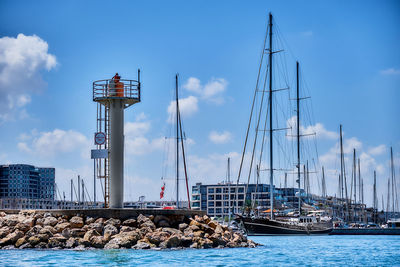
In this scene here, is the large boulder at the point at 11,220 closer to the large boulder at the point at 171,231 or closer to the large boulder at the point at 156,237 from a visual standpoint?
the large boulder at the point at 156,237

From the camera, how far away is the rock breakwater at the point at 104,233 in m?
29.8

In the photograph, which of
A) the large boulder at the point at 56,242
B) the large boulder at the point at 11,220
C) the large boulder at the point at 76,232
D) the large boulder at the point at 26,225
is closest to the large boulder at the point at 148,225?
the large boulder at the point at 76,232

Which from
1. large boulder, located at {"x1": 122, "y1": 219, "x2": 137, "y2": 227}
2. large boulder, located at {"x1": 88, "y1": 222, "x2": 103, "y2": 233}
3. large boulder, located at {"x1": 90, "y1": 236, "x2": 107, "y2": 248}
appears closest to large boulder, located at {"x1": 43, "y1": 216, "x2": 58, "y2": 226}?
large boulder, located at {"x1": 88, "y1": 222, "x2": 103, "y2": 233}

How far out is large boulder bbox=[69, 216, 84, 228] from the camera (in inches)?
1233

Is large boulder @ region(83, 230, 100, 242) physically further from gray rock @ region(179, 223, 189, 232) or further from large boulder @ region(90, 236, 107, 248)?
gray rock @ region(179, 223, 189, 232)

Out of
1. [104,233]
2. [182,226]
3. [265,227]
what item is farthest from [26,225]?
[265,227]

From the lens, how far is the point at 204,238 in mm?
31531

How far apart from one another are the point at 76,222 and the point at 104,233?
75.0 inches

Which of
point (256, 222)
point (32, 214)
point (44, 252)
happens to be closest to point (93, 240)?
point (44, 252)

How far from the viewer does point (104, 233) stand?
100ft

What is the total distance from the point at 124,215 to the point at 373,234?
51955mm

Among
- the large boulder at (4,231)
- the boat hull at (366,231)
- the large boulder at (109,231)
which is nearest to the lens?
the large boulder at (109,231)

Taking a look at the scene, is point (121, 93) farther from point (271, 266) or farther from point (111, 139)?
point (271, 266)

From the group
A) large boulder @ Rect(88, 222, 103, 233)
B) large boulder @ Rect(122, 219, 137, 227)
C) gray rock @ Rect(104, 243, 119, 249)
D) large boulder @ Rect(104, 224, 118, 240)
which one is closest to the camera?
gray rock @ Rect(104, 243, 119, 249)
